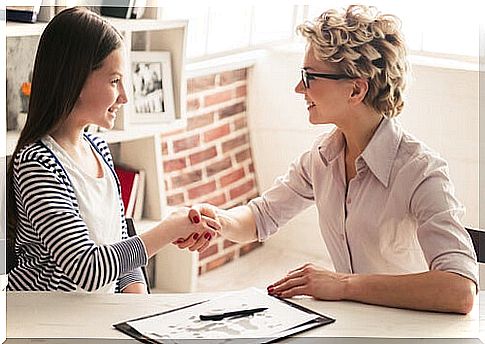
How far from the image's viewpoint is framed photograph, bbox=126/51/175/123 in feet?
Result: 9.70

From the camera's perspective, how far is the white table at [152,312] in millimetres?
1458

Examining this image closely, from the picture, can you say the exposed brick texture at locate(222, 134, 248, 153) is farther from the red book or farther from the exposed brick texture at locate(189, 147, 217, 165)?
the red book

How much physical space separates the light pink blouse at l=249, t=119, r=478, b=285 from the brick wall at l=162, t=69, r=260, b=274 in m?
1.28

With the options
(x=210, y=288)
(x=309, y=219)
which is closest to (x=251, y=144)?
(x=309, y=219)

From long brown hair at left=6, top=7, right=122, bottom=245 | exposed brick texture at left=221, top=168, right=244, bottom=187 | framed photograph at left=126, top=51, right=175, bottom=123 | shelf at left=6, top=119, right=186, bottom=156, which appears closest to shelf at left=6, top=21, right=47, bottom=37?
shelf at left=6, top=119, right=186, bottom=156

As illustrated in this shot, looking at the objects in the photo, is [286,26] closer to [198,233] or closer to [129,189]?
[129,189]

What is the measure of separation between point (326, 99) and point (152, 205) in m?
1.25

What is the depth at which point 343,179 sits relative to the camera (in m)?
1.94

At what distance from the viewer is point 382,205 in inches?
72.7

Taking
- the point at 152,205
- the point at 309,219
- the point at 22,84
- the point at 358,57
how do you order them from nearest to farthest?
the point at 358,57, the point at 22,84, the point at 152,205, the point at 309,219

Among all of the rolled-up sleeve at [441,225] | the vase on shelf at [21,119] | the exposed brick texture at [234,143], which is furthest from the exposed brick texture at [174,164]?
the rolled-up sleeve at [441,225]

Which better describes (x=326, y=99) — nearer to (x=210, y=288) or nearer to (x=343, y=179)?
(x=343, y=179)

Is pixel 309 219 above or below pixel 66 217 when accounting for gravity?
below

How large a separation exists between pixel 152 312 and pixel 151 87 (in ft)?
5.02
